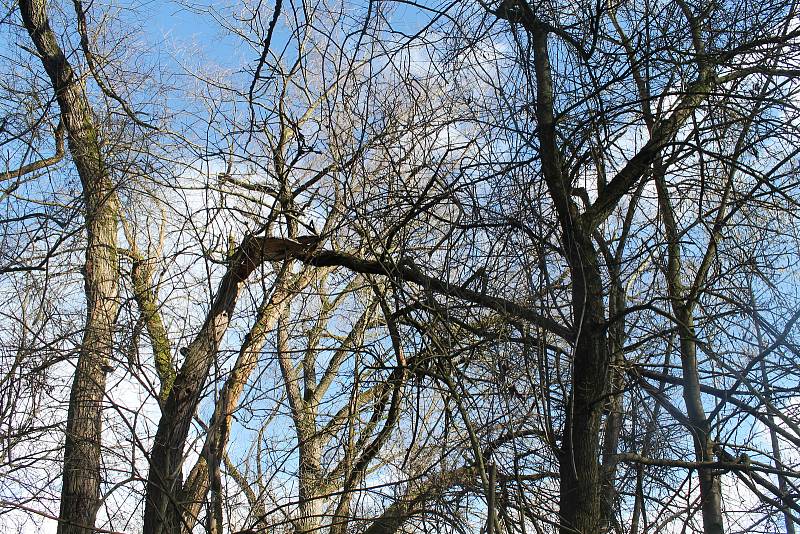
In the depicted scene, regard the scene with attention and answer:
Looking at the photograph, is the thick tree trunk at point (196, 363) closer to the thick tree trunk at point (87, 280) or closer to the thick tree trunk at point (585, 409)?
the thick tree trunk at point (87, 280)

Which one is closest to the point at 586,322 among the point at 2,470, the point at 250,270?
the point at 250,270

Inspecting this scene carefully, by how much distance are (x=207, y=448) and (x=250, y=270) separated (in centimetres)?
147

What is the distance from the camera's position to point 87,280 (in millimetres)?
6215

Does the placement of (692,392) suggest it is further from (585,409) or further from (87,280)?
(87,280)

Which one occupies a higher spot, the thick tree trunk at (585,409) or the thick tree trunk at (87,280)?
the thick tree trunk at (87,280)

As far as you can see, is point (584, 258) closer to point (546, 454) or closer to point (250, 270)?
point (546, 454)

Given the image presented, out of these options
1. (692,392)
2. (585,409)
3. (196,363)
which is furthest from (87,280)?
(692,392)

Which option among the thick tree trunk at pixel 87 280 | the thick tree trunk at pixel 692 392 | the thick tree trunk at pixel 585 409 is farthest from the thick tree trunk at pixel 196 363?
the thick tree trunk at pixel 692 392

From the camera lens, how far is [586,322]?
11.2 ft

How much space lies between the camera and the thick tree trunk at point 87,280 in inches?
183

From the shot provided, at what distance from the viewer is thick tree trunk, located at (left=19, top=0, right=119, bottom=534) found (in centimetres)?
464

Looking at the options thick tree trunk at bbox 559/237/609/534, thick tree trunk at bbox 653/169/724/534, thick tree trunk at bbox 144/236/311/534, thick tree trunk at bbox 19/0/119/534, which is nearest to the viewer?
thick tree trunk at bbox 559/237/609/534

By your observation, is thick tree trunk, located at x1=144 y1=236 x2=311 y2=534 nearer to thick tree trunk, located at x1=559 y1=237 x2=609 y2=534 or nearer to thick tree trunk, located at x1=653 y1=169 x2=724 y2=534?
thick tree trunk, located at x1=559 y1=237 x2=609 y2=534

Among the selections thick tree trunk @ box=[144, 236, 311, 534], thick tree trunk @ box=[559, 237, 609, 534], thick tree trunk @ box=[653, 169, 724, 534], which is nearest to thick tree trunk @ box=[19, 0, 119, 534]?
thick tree trunk @ box=[144, 236, 311, 534]
